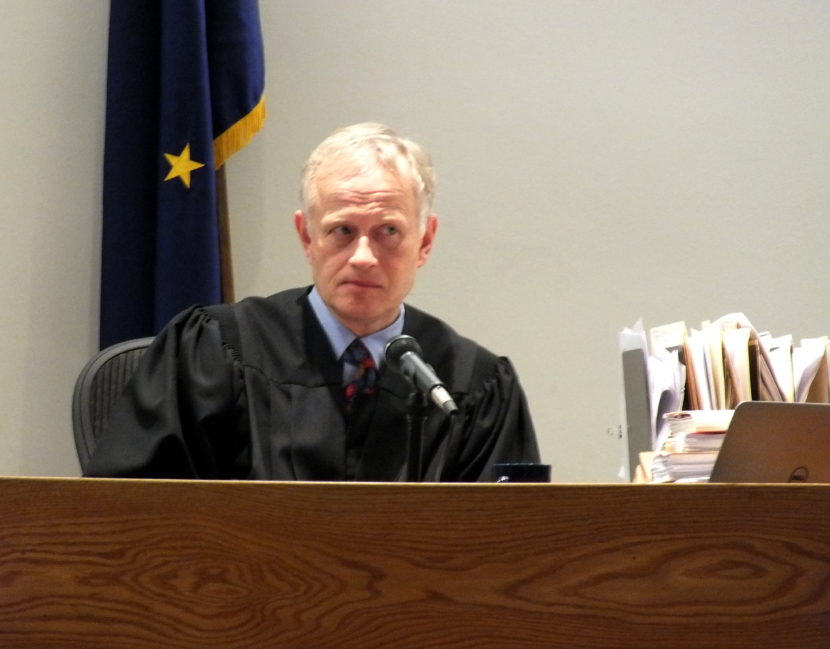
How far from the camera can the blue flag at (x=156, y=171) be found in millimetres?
3303

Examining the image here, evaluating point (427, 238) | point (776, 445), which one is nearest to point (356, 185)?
point (427, 238)

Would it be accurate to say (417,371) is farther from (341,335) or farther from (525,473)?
(341,335)

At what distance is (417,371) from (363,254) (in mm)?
676

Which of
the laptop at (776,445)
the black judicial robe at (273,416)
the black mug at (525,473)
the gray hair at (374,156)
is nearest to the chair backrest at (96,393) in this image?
the black judicial robe at (273,416)

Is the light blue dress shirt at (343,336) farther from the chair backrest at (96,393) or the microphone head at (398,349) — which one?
the microphone head at (398,349)

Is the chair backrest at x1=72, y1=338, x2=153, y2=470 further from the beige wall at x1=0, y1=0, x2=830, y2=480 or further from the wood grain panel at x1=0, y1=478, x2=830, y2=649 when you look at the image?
the beige wall at x1=0, y1=0, x2=830, y2=480

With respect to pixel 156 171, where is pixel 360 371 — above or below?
below

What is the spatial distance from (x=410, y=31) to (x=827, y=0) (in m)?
1.49

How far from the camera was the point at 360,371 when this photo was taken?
2395 millimetres

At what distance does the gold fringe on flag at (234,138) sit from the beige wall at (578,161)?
30cm

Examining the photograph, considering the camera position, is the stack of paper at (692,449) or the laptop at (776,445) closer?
the laptop at (776,445)

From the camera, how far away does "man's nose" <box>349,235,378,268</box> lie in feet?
7.72

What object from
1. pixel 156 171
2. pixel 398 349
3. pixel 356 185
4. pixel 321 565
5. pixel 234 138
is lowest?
pixel 321 565

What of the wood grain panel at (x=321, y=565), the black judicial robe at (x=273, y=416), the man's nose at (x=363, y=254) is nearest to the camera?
the wood grain panel at (x=321, y=565)
